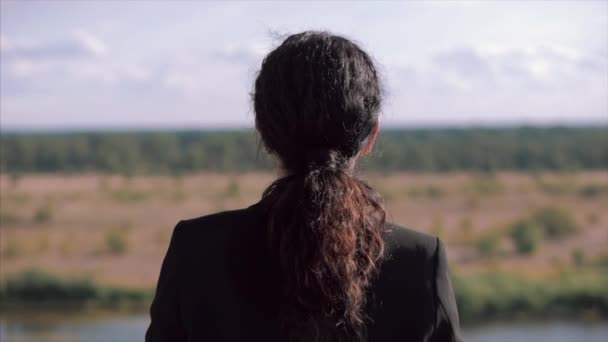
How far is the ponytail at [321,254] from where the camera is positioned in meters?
1.51

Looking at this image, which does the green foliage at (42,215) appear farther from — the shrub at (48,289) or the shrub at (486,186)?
the shrub at (486,186)

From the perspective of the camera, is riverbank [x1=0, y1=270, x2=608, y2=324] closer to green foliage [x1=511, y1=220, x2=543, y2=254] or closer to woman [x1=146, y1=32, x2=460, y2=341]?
green foliage [x1=511, y1=220, x2=543, y2=254]

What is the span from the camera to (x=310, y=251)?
1.52m

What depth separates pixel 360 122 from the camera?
1.51 metres

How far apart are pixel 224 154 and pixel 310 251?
53949mm

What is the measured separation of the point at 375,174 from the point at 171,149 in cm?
1521

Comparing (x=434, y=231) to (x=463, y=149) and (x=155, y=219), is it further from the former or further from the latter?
(x=463, y=149)

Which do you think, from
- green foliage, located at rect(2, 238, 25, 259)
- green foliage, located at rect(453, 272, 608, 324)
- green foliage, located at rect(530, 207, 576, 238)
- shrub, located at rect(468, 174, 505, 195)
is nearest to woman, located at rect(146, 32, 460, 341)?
green foliage, located at rect(453, 272, 608, 324)

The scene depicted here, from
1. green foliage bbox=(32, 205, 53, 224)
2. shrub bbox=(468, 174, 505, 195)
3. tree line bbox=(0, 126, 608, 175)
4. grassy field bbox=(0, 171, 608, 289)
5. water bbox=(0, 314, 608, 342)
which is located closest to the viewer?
water bbox=(0, 314, 608, 342)

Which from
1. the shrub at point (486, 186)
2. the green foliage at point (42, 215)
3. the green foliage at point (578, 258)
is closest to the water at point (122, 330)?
the green foliage at point (578, 258)

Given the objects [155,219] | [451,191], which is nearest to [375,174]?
[451,191]

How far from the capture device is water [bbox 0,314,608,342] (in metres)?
15.4

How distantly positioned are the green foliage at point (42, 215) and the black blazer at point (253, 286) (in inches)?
1249

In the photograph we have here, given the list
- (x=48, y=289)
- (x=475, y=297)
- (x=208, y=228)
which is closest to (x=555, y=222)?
(x=475, y=297)
